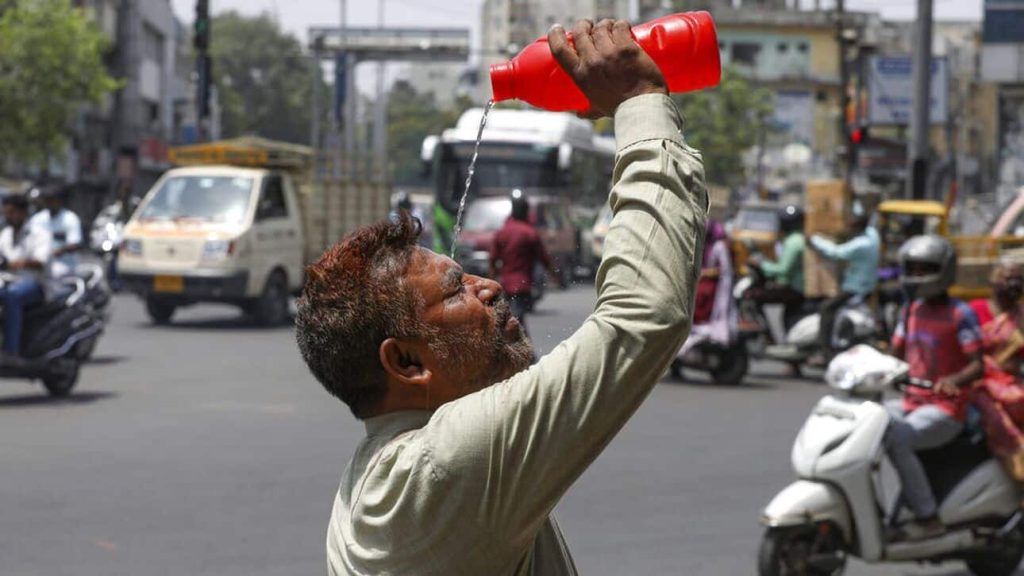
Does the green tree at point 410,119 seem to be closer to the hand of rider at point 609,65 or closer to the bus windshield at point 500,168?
the bus windshield at point 500,168

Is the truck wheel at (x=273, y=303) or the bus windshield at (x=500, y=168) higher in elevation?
the bus windshield at (x=500, y=168)

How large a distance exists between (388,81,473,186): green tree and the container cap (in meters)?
68.1

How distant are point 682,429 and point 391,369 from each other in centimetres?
973

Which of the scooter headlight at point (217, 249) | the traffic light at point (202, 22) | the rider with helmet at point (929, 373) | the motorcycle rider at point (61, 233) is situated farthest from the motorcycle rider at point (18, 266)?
the traffic light at point (202, 22)

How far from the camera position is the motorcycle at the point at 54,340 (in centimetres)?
1259

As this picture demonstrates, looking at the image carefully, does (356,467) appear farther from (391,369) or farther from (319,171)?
(319,171)

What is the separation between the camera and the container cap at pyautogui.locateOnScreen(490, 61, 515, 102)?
229 centimetres

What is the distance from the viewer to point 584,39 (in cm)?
196

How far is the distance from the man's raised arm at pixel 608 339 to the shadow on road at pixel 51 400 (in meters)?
10.9

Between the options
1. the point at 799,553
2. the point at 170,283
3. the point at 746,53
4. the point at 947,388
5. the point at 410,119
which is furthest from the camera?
the point at 746,53

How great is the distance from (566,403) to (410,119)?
303 feet

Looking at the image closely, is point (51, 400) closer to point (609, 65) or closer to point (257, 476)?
point (257, 476)

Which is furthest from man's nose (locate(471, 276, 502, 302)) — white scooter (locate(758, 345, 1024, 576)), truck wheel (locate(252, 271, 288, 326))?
truck wheel (locate(252, 271, 288, 326))

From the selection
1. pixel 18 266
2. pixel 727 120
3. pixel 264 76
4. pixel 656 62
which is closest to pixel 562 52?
pixel 656 62
